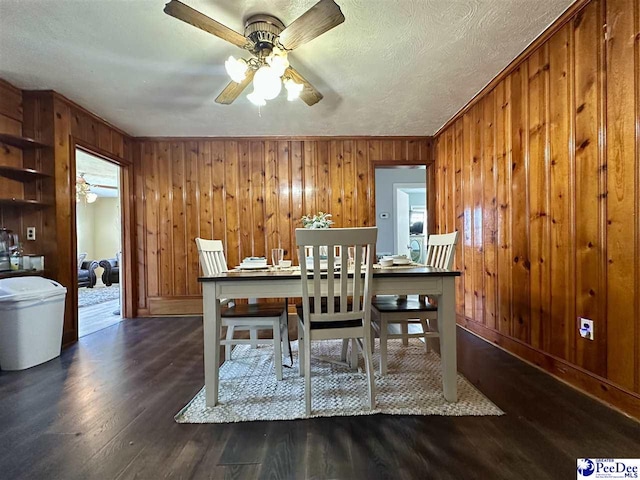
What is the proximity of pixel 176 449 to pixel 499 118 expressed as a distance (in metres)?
3.33

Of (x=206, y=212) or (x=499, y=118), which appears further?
(x=206, y=212)

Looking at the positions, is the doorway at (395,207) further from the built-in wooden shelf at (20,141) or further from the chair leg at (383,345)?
the built-in wooden shelf at (20,141)

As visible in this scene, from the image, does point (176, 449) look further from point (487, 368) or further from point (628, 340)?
point (628, 340)

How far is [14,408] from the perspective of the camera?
5.76 feet

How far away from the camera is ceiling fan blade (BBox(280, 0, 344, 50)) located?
1530 millimetres

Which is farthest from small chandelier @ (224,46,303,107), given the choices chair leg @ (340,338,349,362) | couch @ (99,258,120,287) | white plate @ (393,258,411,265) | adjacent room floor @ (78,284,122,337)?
couch @ (99,258,120,287)

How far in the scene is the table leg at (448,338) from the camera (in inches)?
69.0

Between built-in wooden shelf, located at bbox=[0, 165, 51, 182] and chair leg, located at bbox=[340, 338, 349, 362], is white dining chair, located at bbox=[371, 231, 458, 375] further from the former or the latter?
built-in wooden shelf, located at bbox=[0, 165, 51, 182]

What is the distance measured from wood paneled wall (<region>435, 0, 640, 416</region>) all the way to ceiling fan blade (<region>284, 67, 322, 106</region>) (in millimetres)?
1627

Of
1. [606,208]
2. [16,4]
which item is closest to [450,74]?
[606,208]

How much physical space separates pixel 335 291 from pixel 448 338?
0.72m

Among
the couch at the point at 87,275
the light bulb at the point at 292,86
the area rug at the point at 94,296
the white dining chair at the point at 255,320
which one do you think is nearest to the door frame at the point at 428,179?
the light bulb at the point at 292,86

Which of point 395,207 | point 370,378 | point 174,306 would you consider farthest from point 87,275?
point 370,378

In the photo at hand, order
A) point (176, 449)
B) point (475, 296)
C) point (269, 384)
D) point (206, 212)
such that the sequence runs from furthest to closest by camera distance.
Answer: point (206, 212) < point (475, 296) < point (269, 384) < point (176, 449)
